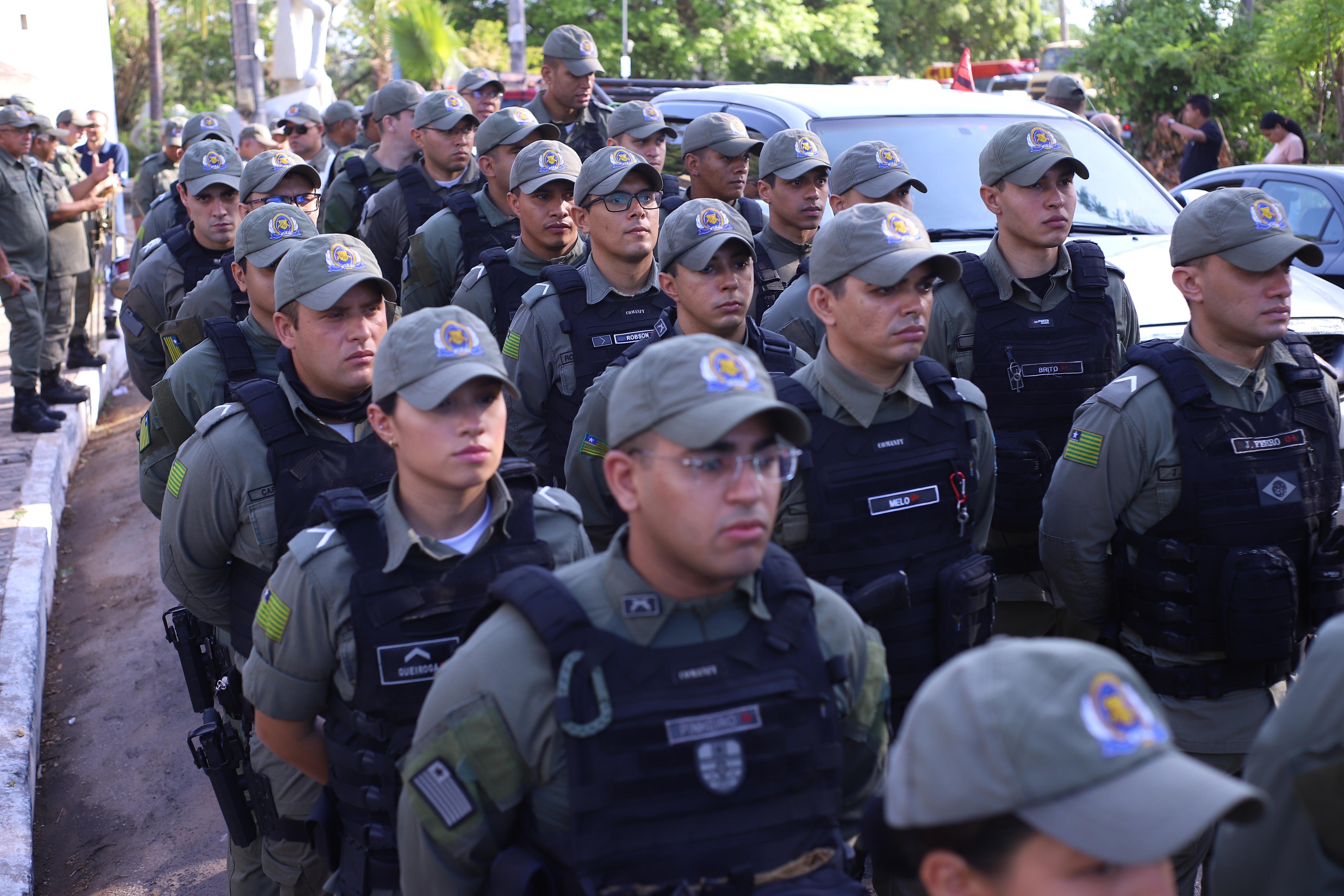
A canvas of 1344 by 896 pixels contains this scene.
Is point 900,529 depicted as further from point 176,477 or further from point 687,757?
point 176,477

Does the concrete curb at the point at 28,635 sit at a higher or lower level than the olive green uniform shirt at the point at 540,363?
lower

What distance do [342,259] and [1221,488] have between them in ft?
8.38

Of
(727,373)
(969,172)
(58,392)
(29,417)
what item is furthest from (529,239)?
(58,392)

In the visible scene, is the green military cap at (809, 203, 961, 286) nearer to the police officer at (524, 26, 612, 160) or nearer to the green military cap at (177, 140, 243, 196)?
the green military cap at (177, 140, 243, 196)

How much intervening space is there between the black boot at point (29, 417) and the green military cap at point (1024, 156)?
7449mm

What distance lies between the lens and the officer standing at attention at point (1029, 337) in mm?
4406

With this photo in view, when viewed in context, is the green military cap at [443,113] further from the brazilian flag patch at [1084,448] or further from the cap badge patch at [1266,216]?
the cap badge patch at [1266,216]

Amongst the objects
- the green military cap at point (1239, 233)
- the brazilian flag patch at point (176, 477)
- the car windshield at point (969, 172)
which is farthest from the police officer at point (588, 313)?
the green military cap at point (1239, 233)

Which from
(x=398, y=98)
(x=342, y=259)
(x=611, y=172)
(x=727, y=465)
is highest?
(x=398, y=98)

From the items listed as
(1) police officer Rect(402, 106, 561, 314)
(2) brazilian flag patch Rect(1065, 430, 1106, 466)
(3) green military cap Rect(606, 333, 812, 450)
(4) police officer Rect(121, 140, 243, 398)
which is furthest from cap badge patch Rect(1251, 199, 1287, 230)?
(4) police officer Rect(121, 140, 243, 398)

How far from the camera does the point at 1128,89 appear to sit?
1800 cm

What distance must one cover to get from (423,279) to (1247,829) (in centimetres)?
511

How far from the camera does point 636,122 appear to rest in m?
6.92

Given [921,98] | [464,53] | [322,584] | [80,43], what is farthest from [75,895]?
[464,53]
